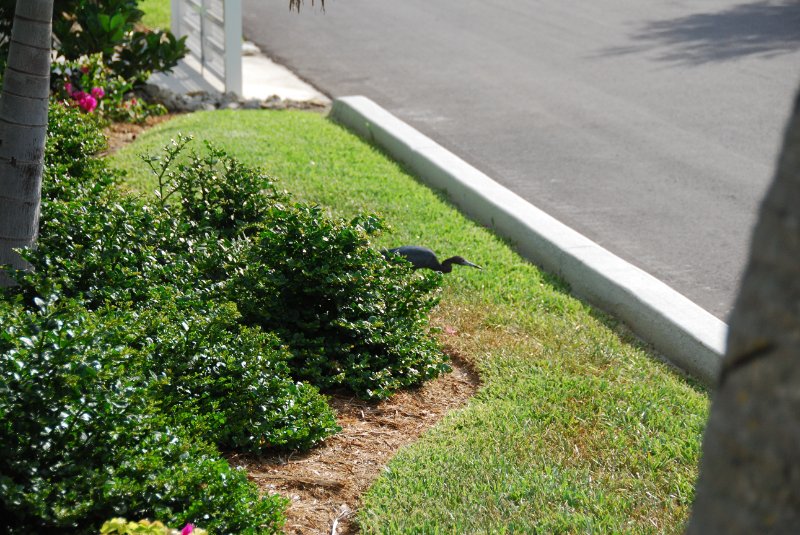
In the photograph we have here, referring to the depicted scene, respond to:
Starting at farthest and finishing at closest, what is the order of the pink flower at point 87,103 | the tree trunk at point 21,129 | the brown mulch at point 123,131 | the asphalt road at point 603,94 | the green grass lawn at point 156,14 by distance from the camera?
the green grass lawn at point 156,14, the brown mulch at point 123,131, the pink flower at point 87,103, the asphalt road at point 603,94, the tree trunk at point 21,129

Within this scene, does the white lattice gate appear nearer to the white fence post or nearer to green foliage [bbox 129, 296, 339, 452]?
the white fence post

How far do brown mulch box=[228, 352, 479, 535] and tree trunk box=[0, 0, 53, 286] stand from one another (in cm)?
147

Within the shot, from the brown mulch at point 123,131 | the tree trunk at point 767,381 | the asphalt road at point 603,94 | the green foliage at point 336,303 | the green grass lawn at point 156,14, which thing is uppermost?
the tree trunk at point 767,381

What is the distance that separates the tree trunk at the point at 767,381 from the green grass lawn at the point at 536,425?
212 cm

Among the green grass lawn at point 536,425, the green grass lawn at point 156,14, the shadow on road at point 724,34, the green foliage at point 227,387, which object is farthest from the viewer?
the green grass lawn at point 156,14

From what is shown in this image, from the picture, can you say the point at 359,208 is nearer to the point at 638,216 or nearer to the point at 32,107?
the point at 638,216

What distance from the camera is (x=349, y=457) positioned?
380 centimetres

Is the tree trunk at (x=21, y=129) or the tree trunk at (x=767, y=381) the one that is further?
the tree trunk at (x=21, y=129)

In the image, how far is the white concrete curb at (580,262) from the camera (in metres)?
4.68

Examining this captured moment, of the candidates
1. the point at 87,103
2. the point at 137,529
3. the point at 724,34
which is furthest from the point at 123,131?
the point at 724,34

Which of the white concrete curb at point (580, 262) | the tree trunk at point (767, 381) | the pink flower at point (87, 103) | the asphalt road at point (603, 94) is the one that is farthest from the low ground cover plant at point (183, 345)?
the pink flower at point (87, 103)

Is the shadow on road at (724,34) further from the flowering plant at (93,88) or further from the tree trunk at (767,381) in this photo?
the tree trunk at (767,381)

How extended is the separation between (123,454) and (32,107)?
6.44 feet

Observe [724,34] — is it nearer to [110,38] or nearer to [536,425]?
[110,38]
